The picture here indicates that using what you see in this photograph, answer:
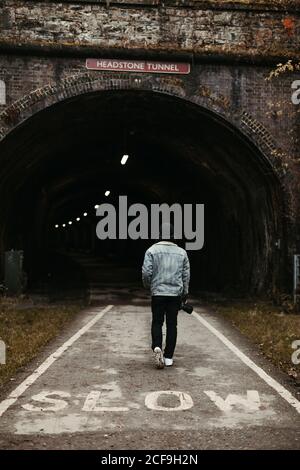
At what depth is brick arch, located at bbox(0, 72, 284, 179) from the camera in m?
14.9

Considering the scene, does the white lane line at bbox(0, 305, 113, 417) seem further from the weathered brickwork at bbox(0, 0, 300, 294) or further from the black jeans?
the weathered brickwork at bbox(0, 0, 300, 294)

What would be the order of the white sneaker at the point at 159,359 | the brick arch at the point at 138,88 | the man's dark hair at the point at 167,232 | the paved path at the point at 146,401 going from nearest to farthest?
the paved path at the point at 146,401
the white sneaker at the point at 159,359
the man's dark hair at the point at 167,232
the brick arch at the point at 138,88

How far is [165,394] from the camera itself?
6.87 m

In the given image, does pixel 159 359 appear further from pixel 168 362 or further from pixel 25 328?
pixel 25 328

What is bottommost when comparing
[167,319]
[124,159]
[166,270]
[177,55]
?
[167,319]

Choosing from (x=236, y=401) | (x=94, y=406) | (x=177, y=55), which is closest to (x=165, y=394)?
(x=236, y=401)

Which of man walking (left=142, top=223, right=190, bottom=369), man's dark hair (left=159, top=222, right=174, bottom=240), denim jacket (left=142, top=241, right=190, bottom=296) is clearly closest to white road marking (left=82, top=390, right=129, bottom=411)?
man walking (left=142, top=223, right=190, bottom=369)

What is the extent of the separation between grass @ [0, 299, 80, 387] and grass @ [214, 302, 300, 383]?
3.81 m

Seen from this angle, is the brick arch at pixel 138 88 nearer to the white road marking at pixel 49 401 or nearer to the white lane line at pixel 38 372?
the white lane line at pixel 38 372

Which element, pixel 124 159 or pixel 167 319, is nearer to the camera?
pixel 167 319

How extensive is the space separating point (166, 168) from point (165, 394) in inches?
737

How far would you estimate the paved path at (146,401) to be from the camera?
523 centimetres

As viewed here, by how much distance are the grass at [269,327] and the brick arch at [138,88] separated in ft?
12.2

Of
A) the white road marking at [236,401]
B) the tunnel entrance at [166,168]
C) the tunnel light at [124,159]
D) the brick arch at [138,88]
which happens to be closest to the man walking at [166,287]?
the white road marking at [236,401]
